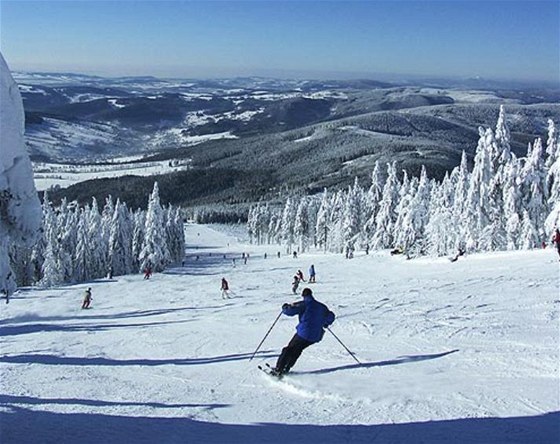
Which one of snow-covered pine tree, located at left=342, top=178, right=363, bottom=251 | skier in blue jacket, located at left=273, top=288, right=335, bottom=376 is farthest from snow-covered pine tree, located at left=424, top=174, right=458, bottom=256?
skier in blue jacket, located at left=273, top=288, right=335, bottom=376

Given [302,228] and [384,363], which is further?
[302,228]

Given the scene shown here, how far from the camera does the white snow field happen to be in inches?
304

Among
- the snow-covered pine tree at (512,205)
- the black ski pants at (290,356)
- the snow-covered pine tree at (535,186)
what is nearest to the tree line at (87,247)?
the snow-covered pine tree at (512,205)

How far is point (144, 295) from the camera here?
29.6m

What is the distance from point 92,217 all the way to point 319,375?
5728 cm

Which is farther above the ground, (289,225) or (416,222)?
(416,222)

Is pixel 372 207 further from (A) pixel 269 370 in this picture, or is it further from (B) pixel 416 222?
(A) pixel 269 370

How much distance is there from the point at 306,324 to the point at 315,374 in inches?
34.8

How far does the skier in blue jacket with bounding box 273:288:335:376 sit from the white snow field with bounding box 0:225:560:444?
1.13 feet

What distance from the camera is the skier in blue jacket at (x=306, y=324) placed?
10.3m

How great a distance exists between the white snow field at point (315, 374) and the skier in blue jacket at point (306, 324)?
0.35 meters

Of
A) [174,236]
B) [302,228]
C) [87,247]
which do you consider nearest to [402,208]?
[87,247]

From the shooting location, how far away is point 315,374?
10289 millimetres

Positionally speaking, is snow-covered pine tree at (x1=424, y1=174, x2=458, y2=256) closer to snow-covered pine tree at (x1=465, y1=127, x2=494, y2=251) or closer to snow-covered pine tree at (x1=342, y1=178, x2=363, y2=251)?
snow-covered pine tree at (x1=465, y1=127, x2=494, y2=251)
